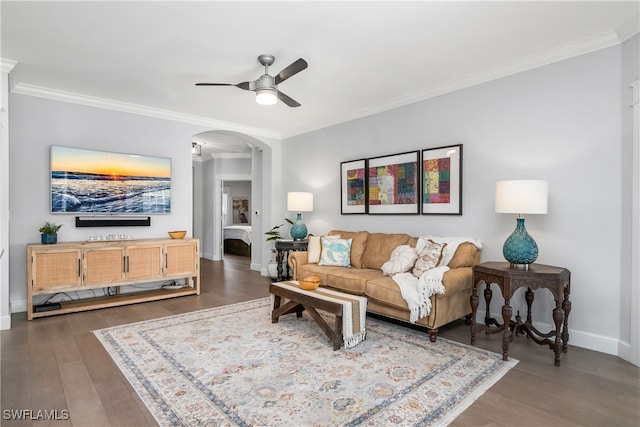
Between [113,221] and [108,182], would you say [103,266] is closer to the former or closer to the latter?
[113,221]

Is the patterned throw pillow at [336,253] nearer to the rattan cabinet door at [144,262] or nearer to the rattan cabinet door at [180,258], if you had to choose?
the rattan cabinet door at [180,258]

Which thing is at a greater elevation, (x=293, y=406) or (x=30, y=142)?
(x=30, y=142)

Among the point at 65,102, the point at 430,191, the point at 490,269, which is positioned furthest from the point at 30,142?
the point at 490,269

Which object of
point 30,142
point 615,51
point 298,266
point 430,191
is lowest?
point 298,266

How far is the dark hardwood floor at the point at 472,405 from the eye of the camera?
6.52 ft

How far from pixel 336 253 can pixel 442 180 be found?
62.5 inches

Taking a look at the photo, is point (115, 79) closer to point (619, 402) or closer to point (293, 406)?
point (293, 406)

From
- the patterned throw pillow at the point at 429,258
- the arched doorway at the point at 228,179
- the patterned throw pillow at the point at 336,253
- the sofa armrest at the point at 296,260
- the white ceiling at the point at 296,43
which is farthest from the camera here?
the arched doorway at the point at 228,179

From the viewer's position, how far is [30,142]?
4.18 m

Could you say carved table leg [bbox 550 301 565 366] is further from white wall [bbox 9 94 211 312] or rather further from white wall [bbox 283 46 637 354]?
white wall [bbox 9 94 211 312]

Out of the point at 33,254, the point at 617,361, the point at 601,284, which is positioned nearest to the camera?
the point at 617,361

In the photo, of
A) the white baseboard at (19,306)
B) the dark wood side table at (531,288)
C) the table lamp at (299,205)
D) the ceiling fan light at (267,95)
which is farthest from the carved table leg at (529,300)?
the white baseboard at (19,306)

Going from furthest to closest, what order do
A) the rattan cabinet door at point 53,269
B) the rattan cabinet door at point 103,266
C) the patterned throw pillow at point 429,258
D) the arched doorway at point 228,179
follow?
1. the arched doorway at point 228,179
2. the rattan cabinet door at point 103,266
3. the rattan cabinet door at point 53,269
4. the patterned throw pillow at point 429,258

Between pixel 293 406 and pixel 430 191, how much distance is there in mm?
2952
